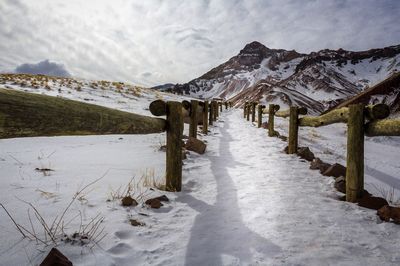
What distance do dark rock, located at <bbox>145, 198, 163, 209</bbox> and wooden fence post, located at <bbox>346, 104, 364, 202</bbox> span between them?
2112 mm

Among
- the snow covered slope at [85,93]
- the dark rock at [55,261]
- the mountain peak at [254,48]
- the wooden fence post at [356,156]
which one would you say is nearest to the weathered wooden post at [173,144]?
the dark rock at [55,261]

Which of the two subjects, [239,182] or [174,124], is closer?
[174,124]

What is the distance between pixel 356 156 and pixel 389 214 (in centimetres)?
74

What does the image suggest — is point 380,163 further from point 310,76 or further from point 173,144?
point 310,76

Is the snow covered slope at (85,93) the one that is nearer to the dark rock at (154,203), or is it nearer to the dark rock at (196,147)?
the dark rock at (196,147)

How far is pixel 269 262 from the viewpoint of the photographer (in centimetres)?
192

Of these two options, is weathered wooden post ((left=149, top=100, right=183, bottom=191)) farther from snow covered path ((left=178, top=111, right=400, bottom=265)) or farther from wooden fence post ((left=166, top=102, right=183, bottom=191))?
snow covered path ((left=178, top=111, right=400, bottom=265))

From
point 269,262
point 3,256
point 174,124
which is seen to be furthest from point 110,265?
point 174,124

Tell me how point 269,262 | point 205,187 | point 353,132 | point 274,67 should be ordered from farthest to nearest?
point 274,67
point 205,187
point 353,132
point 269,262

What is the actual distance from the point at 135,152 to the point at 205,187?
226 centimetres

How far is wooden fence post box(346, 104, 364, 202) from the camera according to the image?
3.12 metres

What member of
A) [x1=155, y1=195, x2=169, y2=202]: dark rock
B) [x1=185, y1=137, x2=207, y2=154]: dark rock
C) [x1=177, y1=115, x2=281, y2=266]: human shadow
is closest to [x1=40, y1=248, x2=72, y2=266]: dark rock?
[x1=177, y1=115, x2=281, y2=266]: human shadow

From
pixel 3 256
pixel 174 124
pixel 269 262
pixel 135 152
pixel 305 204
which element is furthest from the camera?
pixel 135 152

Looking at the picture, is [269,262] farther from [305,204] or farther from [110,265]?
[305,204]
